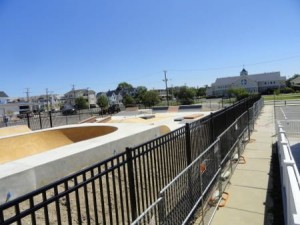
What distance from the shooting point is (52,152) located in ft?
19.9

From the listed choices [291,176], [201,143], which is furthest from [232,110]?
[291,176]

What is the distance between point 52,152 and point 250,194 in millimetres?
4739

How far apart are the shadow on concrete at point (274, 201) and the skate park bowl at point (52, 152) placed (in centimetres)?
376

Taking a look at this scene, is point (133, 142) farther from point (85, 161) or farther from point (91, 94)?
point (91, 94)

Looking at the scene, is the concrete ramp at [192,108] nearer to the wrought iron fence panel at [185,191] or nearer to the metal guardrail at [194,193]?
the metal guardrail at [194,193]

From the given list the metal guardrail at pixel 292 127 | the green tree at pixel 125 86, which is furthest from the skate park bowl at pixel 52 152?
the green tree at pixel 125 86

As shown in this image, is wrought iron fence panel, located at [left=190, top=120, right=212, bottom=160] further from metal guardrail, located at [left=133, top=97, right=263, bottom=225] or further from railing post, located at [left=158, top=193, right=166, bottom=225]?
railing post, located at [left=158, top=193, right=166, bottom=225]

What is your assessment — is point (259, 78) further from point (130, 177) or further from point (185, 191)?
point (130, 177)

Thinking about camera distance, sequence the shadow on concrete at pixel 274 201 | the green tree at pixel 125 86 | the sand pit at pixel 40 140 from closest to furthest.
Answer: the shadow on concrete at pixel 274 201, the sand pit at pixel 40 140, the green tree at pixel 125 86

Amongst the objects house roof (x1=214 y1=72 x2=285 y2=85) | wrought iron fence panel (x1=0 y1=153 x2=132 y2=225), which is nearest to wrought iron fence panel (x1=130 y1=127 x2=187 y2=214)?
wrought iron fence panel (x1=0 y1=153 x2=132 y2=225)

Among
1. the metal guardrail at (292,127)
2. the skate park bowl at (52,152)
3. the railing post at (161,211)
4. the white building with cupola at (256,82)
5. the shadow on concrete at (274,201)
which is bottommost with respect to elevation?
the shadow on concrete at (274,201)

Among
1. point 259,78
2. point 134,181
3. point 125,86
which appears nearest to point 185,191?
point 134,181

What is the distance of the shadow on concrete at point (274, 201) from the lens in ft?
16.5

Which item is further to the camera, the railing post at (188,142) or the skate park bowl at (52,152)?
the railing post at (188,142)
